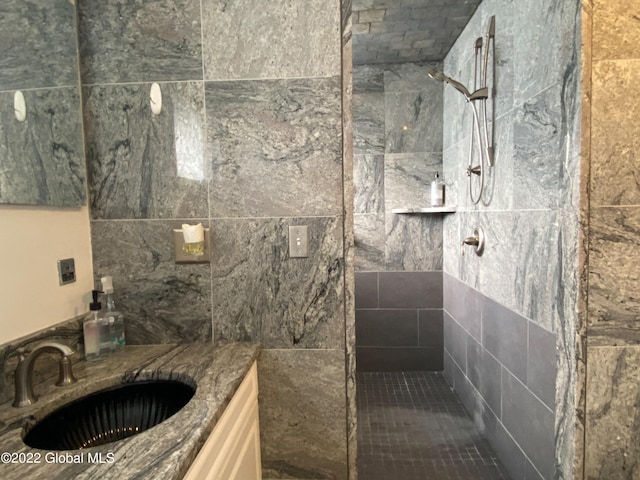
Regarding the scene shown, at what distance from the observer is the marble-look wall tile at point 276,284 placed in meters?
1.31

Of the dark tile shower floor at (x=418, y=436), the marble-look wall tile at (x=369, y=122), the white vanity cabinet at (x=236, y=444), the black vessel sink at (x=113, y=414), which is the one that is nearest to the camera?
the white vanity cabinet at (x=236, y=444)

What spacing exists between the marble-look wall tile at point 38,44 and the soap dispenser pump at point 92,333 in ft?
2.32

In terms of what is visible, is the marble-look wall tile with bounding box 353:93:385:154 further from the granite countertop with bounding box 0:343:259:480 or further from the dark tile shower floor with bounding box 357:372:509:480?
the granite countertop with bounding box 0:343:259:480

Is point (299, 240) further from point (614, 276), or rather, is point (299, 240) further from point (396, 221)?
point (396, 221)

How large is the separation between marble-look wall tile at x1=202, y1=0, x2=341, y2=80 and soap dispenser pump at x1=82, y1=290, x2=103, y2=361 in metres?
0.95

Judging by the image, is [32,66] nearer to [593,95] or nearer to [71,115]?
[71,115]

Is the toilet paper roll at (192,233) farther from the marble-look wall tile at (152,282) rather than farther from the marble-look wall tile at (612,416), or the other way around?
the marble-look wall tile at (612,416)

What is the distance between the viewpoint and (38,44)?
1110 mm

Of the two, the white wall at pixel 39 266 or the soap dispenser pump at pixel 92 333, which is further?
the soap dispenser pump at pixel 92 333

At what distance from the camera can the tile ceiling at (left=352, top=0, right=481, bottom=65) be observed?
208 cm

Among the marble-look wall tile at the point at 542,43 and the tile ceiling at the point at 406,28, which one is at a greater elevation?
the tile ceiling at the point at 406,28

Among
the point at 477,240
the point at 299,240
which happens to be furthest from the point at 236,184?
the point at 477,240

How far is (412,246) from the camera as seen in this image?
288 centimetres

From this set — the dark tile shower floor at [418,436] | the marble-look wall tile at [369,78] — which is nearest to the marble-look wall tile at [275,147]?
the dark tile shower floor at [418,436]
